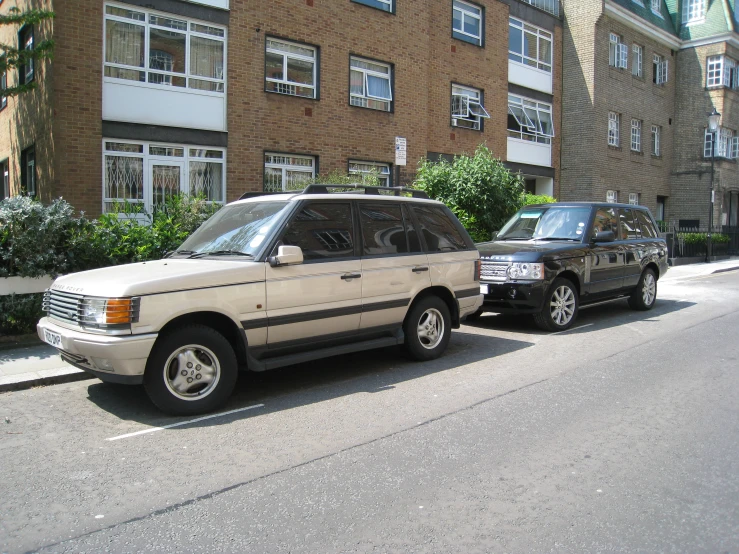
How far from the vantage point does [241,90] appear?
14898 millimetres

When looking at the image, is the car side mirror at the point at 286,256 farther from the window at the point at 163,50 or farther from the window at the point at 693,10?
the window at the point at 693,10

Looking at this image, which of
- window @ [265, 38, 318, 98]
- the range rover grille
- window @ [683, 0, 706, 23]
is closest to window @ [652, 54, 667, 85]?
window @ [683, 0, 706, 23]

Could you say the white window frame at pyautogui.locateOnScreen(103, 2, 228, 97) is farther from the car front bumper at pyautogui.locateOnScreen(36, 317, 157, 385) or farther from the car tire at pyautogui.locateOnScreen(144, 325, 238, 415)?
the car tire at pyautogui.locateOnScreen(144, 325, 238, 415)

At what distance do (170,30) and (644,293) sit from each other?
36.5ft

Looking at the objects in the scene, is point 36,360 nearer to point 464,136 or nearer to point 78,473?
point 78,473

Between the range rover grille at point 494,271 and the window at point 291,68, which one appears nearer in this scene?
the range rover grille at point 494,271

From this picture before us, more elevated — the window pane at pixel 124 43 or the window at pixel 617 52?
the window at pixel 617 52

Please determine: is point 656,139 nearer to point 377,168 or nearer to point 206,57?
point 377,168

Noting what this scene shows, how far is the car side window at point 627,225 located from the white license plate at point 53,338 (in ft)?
29.4

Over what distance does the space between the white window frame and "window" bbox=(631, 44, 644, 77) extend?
20275 millimetres

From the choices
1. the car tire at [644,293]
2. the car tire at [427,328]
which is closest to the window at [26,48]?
the car tire at [427,328]

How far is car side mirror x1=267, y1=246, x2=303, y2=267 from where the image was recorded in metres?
5.78

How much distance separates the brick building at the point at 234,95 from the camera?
12.8 meters

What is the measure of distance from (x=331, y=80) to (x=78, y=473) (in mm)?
13879
